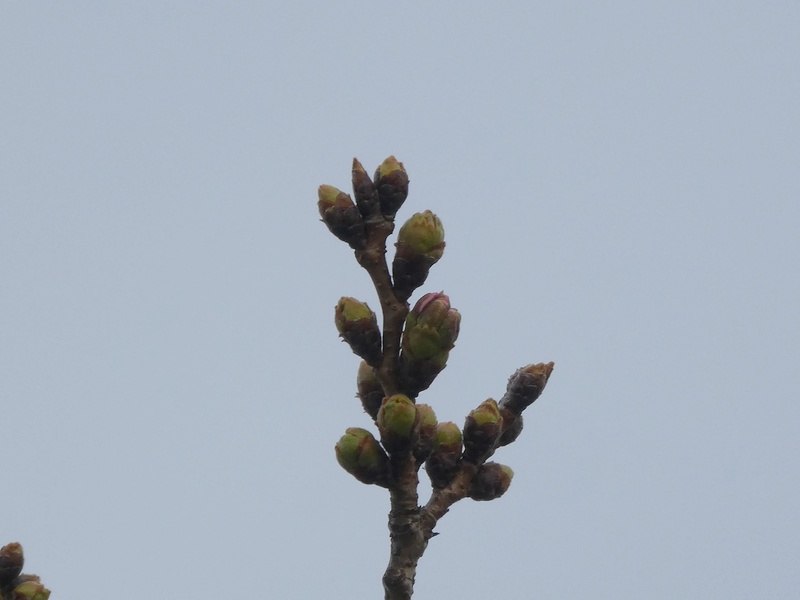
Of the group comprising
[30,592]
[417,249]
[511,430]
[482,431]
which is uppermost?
[417,249]

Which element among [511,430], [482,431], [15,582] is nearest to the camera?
[482,431]

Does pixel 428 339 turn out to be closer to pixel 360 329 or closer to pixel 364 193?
pixel 360 329

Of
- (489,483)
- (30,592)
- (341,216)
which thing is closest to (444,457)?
(489,483)

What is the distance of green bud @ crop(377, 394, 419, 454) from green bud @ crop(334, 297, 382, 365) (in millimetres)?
178

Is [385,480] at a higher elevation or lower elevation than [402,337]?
lower

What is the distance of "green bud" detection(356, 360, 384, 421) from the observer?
11.1 feet

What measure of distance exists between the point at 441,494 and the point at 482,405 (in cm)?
35

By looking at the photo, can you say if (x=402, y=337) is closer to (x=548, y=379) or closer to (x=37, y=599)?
(x=548, y=379)

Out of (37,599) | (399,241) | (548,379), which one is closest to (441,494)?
(548,379)

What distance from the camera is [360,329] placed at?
10.1 feet

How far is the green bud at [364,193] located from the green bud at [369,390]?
0.56 m

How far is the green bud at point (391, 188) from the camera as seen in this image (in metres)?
3.24

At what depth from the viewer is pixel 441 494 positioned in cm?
327

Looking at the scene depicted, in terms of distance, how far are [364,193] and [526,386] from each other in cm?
92
